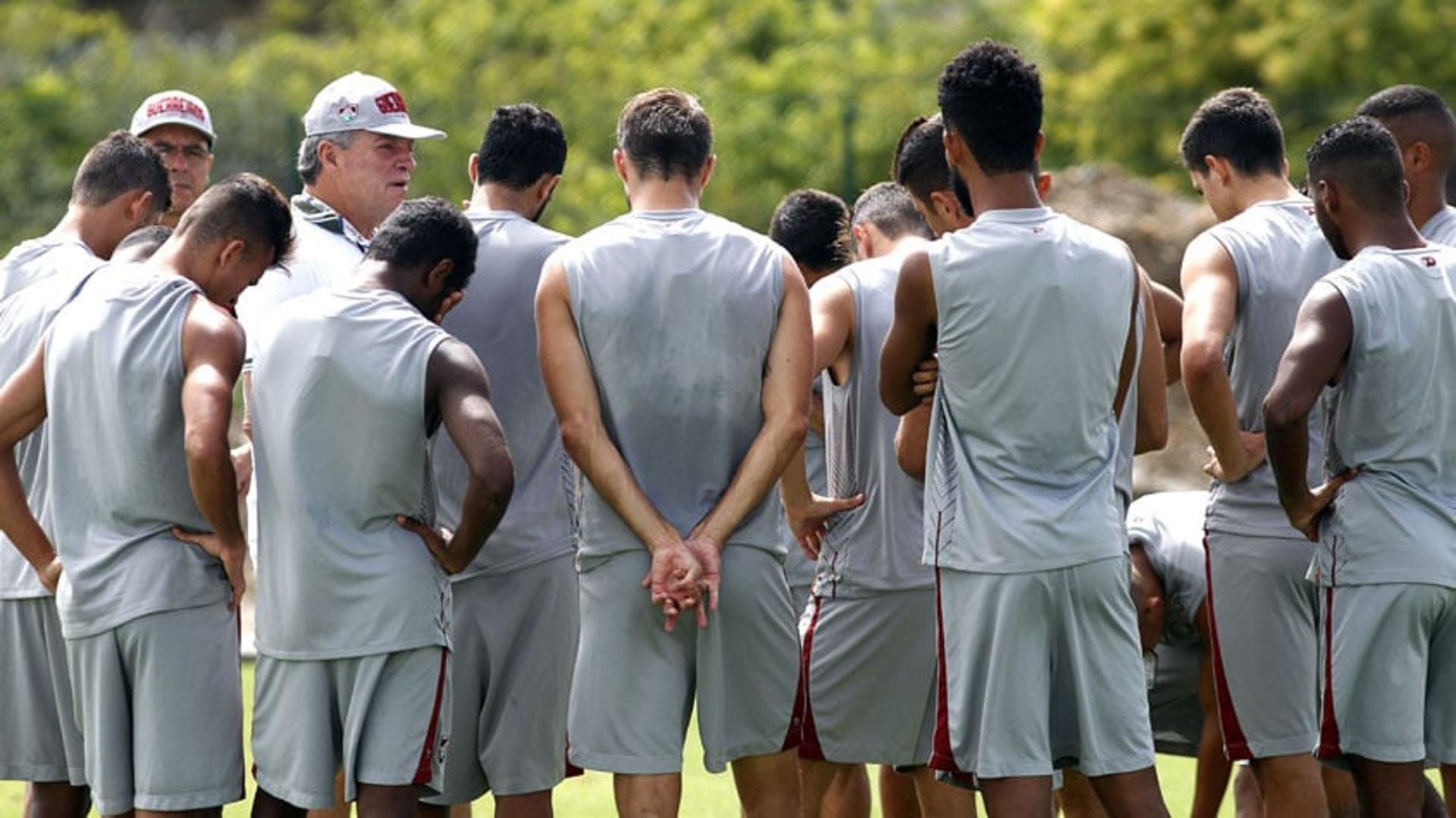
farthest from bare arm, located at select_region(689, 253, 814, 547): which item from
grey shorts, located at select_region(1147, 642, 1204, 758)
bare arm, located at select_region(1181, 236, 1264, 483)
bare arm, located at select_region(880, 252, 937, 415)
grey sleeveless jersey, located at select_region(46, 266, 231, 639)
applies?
grey shorts, located at select_region(1147, 642, 1204, 758)

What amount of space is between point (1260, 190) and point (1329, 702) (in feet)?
6.03

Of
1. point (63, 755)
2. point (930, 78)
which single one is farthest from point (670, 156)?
point (930, 78)

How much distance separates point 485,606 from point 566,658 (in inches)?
12.4

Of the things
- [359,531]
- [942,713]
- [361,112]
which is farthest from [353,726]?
[361,112]

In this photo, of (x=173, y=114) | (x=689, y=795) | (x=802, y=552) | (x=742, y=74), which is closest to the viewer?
(x=802, y=552)

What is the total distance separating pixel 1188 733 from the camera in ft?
27.6

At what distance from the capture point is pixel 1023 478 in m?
6.14

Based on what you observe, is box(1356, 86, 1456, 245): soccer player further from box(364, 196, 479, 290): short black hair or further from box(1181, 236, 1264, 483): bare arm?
box(364, 196, 479, 290): short black hair

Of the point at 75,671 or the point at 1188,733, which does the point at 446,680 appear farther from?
the point at 1188,733

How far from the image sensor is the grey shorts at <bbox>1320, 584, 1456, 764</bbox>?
635cm

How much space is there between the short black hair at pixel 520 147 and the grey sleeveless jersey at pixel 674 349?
565mm

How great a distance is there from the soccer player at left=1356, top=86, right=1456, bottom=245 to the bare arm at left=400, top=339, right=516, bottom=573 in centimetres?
337

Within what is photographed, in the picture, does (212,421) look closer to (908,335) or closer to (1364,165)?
(908,335)

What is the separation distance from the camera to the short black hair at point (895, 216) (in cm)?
757
